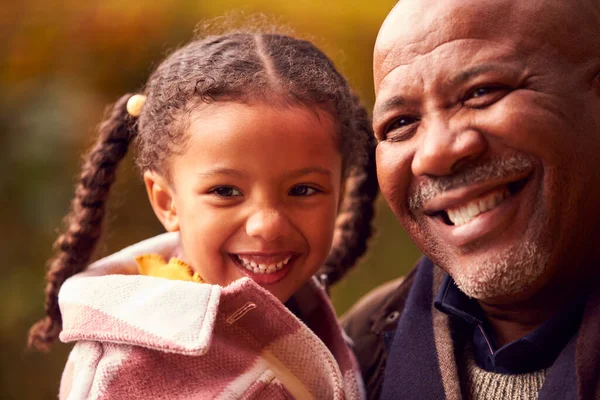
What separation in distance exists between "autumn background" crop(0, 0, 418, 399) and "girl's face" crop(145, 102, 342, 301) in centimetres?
166

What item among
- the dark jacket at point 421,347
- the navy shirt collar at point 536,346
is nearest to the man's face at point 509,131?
the navy shirt collar at point 536,346

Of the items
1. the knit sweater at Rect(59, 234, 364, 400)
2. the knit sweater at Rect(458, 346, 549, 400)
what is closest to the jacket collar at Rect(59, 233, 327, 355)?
the knit sweater at Rect(59, 234, 364, 400)

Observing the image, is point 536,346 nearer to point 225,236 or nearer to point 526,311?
point 526,311

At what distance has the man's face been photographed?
180cm

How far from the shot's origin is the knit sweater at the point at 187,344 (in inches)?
74.9

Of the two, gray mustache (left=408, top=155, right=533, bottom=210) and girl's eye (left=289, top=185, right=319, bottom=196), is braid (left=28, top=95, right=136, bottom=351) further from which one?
gray mustache (left=408, top=155, right=533, bottom=210)

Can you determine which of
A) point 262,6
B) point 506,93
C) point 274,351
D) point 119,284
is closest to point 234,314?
point 274,351

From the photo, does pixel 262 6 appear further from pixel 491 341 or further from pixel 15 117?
pixel 491 341

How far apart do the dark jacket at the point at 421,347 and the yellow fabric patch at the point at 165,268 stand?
0.63m

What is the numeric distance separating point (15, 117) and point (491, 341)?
3061mm

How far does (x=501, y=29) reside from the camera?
72.6 inches

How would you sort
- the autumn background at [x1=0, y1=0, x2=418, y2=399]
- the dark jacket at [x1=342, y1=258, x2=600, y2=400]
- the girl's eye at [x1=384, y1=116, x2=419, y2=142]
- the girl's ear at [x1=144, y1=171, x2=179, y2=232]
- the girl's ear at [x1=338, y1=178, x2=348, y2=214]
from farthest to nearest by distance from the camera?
the autumn background at [x1=0, y1=0, x2=418, y2=399]
the girl's ear at [x1=338, y1=178, x2=348, y2=214]
the girl's ear at [x1=144, y1=171, x2=179, y2=232]
the girl's eye at [x1=384, y1=116, x2=419, y2=142]
the dark jacket at [x1=342, y1=258, x2=600, y2=400]

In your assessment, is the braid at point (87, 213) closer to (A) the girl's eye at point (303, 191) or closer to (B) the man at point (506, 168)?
(A) the girl's eye at point (303, 191)

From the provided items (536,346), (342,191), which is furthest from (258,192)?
(536,346)
